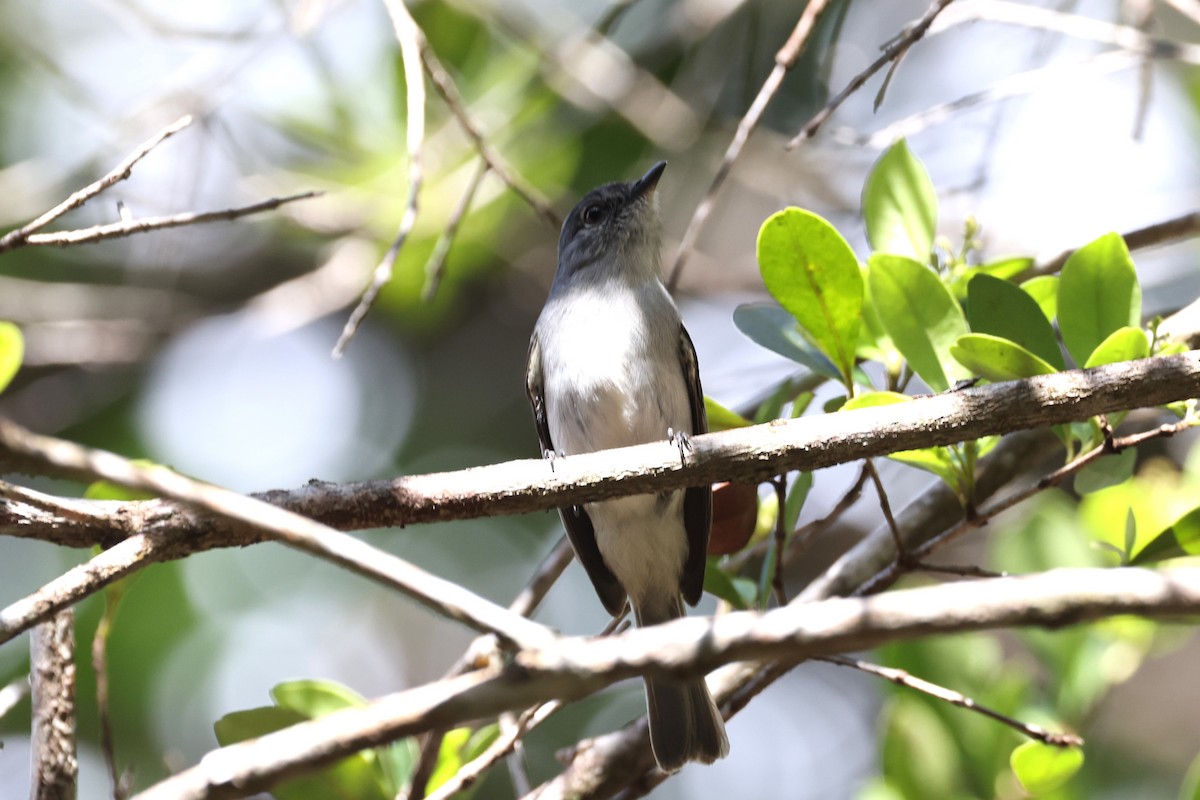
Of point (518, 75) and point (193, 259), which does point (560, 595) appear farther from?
point (518, 75)

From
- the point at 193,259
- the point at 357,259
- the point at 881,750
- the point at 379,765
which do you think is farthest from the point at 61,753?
the point at 193,259

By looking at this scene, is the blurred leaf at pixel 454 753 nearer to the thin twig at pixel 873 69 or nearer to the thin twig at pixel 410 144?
the thin twig at pixel 410 144

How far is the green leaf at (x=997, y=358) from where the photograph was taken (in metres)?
2.12

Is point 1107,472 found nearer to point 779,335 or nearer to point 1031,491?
point 1031,491

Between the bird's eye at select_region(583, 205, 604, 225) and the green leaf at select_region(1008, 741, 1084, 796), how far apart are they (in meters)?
2.61

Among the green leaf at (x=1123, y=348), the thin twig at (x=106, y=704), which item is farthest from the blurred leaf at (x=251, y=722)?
the green leaf at (x=1123, y=348)

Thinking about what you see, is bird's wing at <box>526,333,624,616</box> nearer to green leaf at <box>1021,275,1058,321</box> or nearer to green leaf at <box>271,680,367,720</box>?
green leaf at <box>271,680,367,720</box>

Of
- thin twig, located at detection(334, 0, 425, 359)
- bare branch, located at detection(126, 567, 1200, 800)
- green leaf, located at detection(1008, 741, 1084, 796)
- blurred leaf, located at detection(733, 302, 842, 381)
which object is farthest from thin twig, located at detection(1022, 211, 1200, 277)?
bare branch, located at detection(126, 567, 1200, 800)

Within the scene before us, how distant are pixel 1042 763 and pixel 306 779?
1710 millimetres

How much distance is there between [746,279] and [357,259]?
187 centimetres

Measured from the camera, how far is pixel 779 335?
2781 mm

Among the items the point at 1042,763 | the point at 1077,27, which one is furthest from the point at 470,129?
the point at 1042,763

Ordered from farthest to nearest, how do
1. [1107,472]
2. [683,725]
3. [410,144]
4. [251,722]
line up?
[683,725], [410,144], [251,722], [1107,472]

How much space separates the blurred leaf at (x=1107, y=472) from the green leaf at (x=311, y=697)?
1761 millimetres
